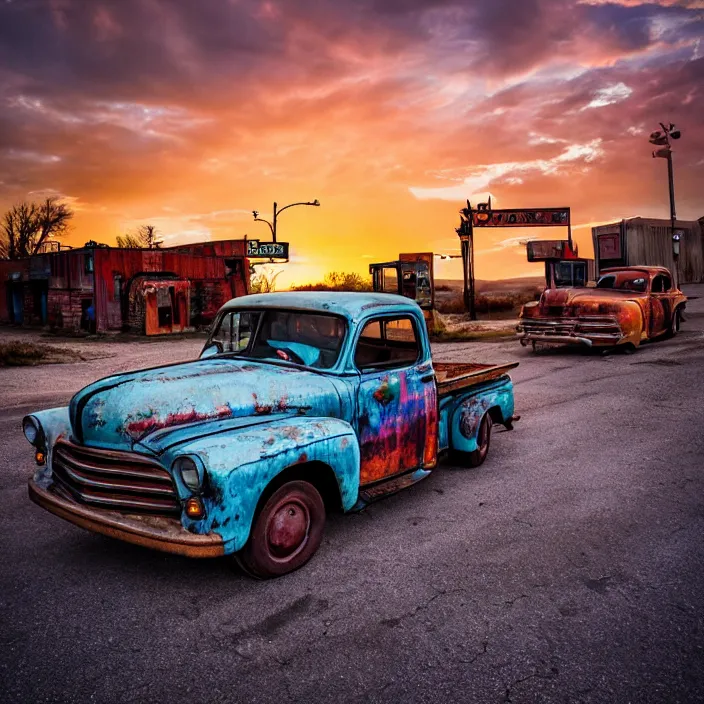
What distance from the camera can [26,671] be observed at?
248 cm

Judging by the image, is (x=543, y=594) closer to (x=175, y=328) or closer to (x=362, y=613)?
(x=362, y=613)

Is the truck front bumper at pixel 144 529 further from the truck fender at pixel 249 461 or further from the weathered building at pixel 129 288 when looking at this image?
the weathered building at pixel 129 288

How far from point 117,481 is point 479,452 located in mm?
3318

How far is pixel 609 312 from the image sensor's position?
12.0 m

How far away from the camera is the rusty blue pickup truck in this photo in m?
2.88

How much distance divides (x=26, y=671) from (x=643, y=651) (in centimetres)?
275

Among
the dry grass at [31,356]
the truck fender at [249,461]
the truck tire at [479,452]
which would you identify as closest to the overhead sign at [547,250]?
the dry grass at [31,356]

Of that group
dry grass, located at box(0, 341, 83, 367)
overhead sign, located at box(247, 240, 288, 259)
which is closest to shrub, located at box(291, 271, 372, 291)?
overhead sign, located at box(247, 240, 288, 259)

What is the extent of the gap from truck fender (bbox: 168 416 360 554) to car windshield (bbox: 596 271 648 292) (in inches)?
469

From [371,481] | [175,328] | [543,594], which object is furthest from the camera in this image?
[175,328]

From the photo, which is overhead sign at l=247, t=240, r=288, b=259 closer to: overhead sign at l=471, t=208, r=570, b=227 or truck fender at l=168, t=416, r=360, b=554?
overhead sign at l=471, t=208, r=570, b=227

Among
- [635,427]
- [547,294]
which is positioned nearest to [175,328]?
[547,294]

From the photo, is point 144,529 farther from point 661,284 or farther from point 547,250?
point 547,250

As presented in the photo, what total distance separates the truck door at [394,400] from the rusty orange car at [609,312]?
8.61 m
